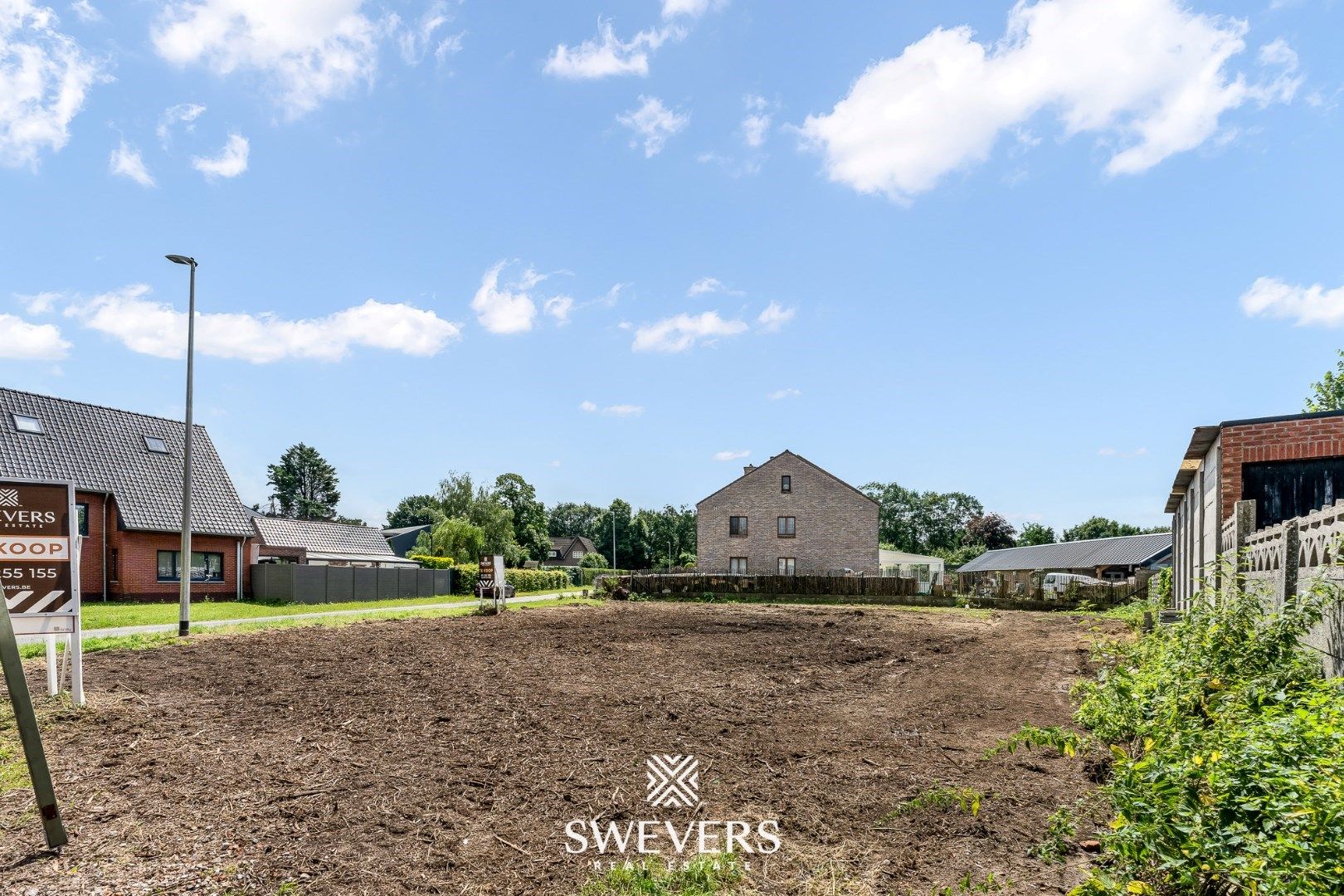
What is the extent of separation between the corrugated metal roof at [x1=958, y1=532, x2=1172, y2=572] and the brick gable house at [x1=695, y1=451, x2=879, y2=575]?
1581cm

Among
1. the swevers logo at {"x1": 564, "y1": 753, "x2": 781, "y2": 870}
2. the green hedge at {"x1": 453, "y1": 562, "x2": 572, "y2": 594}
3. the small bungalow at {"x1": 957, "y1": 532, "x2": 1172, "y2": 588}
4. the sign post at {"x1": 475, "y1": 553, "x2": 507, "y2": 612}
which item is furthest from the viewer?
the small bungalow at {"x1": 957, "y1": 532, "x2": 1172, "y2": 588}

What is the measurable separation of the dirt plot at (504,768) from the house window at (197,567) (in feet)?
56.0

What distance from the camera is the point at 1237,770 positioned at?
3.56 m

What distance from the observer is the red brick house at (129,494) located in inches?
1018

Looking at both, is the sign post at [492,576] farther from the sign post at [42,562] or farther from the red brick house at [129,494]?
the sign post at [42,562]

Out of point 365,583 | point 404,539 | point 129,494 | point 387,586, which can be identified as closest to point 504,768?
point 129,494

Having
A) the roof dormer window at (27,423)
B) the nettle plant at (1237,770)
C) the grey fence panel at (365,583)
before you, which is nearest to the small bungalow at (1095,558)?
the grey fence panel at (365,583)

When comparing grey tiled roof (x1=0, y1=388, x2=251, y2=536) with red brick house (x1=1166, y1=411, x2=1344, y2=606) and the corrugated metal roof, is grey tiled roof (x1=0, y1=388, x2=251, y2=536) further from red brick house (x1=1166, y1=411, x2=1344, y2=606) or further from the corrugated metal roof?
the corrugated metal roof

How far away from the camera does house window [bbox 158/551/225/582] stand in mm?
27312

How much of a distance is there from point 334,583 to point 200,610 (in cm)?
737

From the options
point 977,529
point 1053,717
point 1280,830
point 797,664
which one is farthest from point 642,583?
point 977,529

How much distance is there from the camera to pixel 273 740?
285 inches

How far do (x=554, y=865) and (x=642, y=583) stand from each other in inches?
1234

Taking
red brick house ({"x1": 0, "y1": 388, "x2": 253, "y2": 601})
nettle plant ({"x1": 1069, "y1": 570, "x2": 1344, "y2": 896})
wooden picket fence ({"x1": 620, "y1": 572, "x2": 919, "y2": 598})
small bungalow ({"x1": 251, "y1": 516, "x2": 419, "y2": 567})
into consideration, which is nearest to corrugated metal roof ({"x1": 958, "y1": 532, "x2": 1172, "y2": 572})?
wooden picket fence ({"x1": 620, "y1": 572, "x2": 919, "y2": 598})
